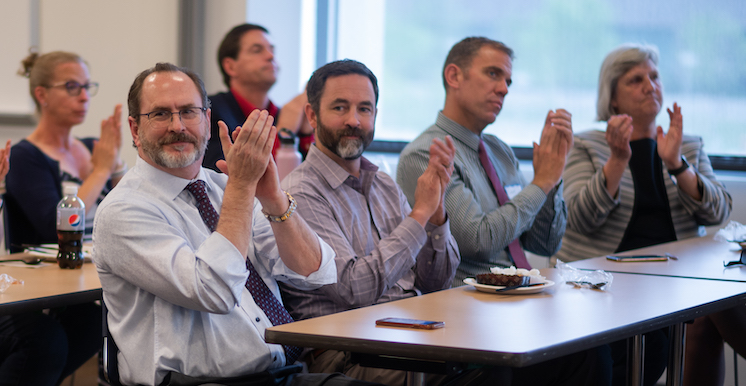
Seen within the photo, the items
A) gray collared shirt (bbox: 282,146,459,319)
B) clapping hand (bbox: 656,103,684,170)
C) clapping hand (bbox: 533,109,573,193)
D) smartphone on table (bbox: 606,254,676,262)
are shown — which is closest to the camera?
gray collared shirt (bbox: 282,146,459,319)

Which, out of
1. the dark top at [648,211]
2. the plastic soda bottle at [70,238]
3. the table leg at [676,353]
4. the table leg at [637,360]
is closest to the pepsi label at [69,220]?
the plastic soda bottle at [70,238]

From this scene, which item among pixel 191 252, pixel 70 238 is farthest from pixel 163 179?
pixel 70 238

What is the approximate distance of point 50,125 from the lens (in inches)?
122

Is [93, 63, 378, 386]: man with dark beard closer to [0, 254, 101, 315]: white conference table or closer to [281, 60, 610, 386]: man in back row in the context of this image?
[281, 60, 610, 386]: man in back row

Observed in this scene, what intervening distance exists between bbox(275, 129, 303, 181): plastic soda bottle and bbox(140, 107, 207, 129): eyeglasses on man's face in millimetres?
1237

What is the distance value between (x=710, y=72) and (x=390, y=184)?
7.50ft

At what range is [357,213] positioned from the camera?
2010mm

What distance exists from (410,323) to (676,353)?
111 cm

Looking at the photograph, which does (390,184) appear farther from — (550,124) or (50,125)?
(50,125)

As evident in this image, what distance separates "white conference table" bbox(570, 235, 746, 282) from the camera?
2018 millimetres

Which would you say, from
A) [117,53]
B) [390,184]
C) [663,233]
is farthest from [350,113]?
[117,53]

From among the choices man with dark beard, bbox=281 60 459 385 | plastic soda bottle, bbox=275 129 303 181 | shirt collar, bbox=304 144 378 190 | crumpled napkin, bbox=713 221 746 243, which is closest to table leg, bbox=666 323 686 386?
man with dark beard, bbox=281 60 459 385

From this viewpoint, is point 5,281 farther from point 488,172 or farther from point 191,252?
point 488,172

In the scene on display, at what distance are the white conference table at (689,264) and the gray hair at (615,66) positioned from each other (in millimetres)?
801
